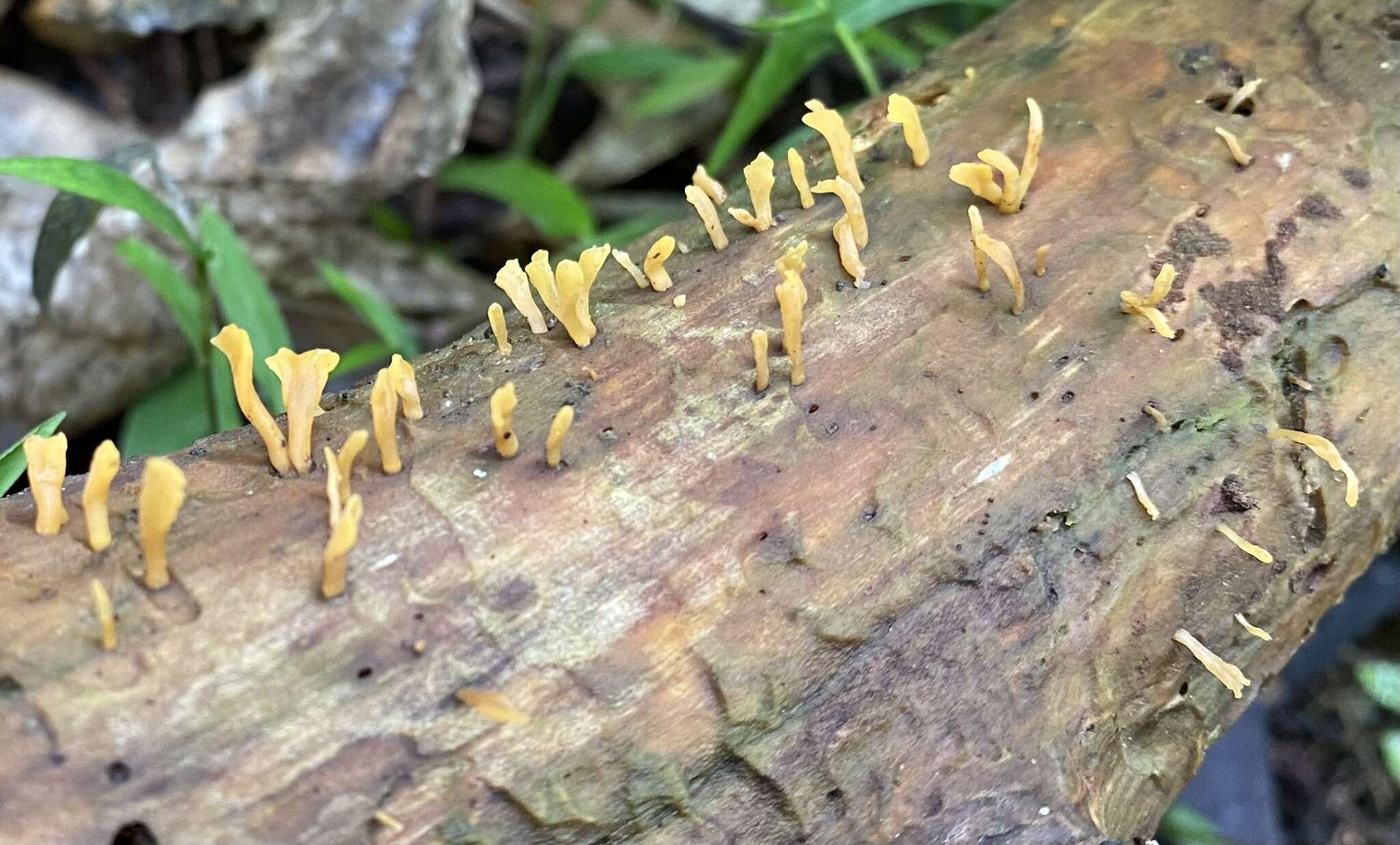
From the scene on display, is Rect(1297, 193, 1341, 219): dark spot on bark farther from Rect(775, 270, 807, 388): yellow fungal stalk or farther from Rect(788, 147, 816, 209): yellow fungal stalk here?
Rect(775, 270, 807, 388): yellow fungal stalk

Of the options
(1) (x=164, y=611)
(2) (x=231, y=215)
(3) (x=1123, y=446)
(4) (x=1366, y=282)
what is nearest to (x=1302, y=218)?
(4) (x=1366, y=282)

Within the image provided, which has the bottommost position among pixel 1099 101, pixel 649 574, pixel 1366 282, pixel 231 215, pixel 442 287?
pixel 442 287

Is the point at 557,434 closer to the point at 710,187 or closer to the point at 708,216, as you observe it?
the point at 708,216

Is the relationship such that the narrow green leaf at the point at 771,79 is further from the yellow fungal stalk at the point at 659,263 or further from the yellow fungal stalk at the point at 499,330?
the yellow fungal stalk at the point at 499,330

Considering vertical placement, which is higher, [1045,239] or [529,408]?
[1045,239]

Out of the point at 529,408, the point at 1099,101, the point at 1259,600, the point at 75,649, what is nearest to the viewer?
the point at 75,649

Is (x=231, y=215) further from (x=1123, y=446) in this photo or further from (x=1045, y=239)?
(x=1123, y=446)

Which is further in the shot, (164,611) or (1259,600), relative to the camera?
(1259,600)

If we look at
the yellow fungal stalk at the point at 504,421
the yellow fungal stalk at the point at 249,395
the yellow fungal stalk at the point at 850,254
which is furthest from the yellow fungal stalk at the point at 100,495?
the yellow fungal stalk at the point at 850,254
